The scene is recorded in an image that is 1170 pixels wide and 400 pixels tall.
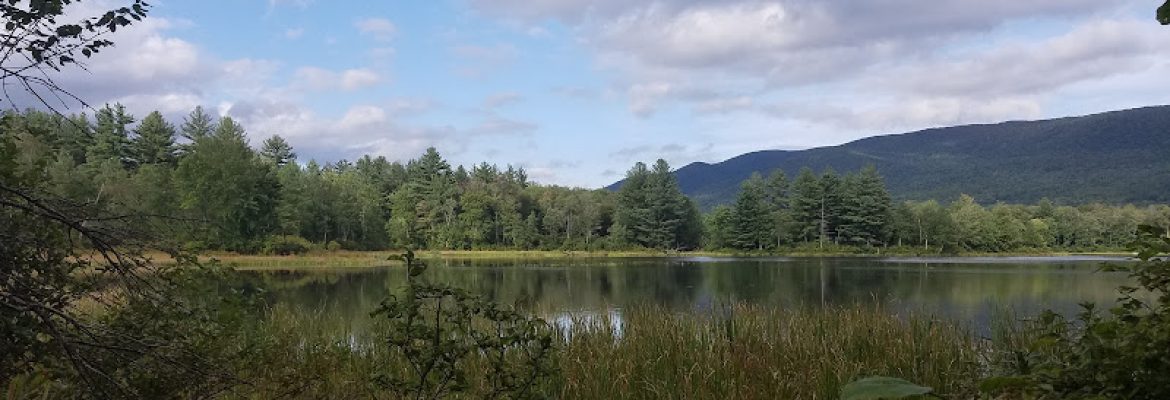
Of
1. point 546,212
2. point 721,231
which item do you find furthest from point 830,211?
point 546,212

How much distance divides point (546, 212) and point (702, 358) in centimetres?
7688

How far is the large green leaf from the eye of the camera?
128 centimetres

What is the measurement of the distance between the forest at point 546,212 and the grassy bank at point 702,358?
47.9 metres

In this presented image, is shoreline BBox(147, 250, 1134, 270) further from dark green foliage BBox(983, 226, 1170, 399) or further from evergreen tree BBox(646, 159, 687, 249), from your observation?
dark green foliage BBox(983, 226, 1170, 399)

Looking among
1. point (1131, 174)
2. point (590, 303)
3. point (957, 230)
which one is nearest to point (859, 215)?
point (957, 230)

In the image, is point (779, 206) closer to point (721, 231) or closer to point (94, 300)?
point (721, 231)

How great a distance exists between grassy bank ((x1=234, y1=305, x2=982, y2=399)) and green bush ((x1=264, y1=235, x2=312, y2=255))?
147 feet

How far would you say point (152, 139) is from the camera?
59688 mm

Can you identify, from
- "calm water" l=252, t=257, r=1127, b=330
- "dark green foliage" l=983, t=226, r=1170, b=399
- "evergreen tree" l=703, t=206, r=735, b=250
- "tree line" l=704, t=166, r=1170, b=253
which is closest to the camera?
"dark green foliage" l=983, t=226, r=1170, b=399

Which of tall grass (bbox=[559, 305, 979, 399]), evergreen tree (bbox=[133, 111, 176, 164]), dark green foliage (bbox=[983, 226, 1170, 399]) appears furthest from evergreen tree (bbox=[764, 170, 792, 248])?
dark green foliage (bbox=[983, 226, 1170, 399])

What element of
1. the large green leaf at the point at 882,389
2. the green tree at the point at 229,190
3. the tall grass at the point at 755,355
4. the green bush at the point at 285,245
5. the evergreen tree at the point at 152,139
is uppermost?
the evergreen tree at the point at 152,139

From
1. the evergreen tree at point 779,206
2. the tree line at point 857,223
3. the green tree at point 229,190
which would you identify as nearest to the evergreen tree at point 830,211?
the tree line at point 857,223

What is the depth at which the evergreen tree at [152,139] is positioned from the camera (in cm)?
5906

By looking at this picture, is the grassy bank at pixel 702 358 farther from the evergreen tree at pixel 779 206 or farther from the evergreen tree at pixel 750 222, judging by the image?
the evergreen tree at pixel 779 206
